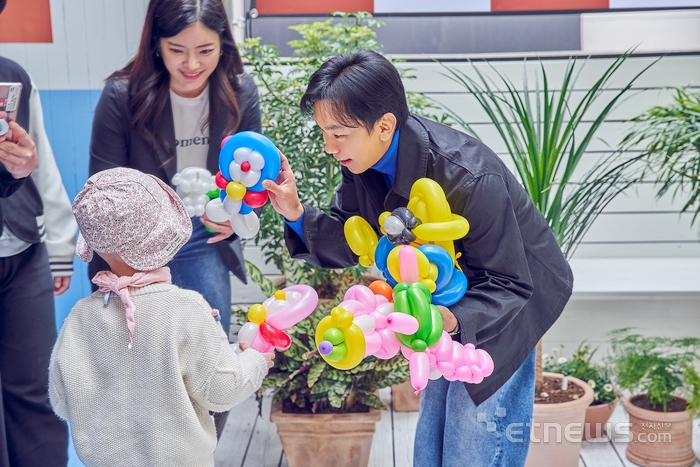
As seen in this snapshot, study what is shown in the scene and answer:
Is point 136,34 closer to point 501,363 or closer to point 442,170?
point 442,170

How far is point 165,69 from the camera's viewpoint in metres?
2.20

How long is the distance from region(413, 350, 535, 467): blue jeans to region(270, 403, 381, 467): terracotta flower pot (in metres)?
0.74

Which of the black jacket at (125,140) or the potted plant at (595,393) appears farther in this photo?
the potted plant at (595,393)

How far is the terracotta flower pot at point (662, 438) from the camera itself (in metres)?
2.57

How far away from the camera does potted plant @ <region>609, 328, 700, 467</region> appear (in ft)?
8.43

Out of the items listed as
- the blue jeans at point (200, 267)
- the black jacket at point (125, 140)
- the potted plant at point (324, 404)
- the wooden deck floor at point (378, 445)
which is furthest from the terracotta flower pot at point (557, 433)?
the black jacket at point (125, 140)

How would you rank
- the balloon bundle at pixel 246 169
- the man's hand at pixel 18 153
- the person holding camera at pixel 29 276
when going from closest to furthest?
the balloon bundle at pixel 246 169 < the man's hand at pixel 18 153 < the person holding camera at pixel 29 276

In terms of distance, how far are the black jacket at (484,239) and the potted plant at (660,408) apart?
1146mm

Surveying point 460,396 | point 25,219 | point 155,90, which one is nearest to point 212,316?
point 460,396

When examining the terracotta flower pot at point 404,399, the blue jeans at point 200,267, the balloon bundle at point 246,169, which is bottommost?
the terracotta flower pot at point 404,399

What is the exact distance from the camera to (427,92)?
3428 millimetres

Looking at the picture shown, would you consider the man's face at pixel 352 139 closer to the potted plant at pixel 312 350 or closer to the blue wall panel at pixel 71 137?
the potted plant at pixel 312 350

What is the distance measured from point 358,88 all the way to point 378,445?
179cm

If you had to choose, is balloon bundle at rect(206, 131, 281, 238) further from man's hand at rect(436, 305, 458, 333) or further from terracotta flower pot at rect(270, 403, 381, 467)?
terracotta flower pot at rect(270, 403, 381, 467)
